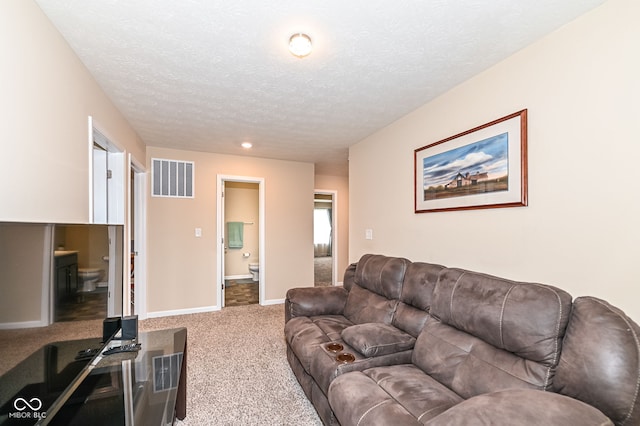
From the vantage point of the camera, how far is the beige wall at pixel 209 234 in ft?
13.6

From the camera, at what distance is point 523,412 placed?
3.21ft

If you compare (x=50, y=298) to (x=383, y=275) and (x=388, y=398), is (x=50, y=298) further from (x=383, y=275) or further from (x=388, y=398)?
(x=383, y=275)

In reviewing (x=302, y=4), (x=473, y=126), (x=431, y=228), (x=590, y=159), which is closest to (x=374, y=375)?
(x=431, y=228)

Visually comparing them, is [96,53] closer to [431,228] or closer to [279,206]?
[431,228]

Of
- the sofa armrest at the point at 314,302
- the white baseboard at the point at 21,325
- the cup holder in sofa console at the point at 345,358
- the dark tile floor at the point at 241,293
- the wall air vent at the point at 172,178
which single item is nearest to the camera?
the white baseboard at the point at 21,325

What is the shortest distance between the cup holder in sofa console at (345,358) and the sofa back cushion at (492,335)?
422 mm

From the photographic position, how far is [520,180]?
1869mm

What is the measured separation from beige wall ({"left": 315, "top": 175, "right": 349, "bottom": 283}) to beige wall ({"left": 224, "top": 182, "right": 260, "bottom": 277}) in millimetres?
1639

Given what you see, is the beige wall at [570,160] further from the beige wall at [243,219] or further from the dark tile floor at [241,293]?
the beige wall at [243,219]

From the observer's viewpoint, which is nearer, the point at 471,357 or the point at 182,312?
the point at 471,357

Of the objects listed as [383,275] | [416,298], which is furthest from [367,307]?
[416,298]

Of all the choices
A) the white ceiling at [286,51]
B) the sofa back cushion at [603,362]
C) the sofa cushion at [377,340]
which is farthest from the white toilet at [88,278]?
the sofa back cushion at [603,362]

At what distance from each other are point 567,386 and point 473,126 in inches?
67.5

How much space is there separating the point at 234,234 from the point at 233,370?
14.9ft
